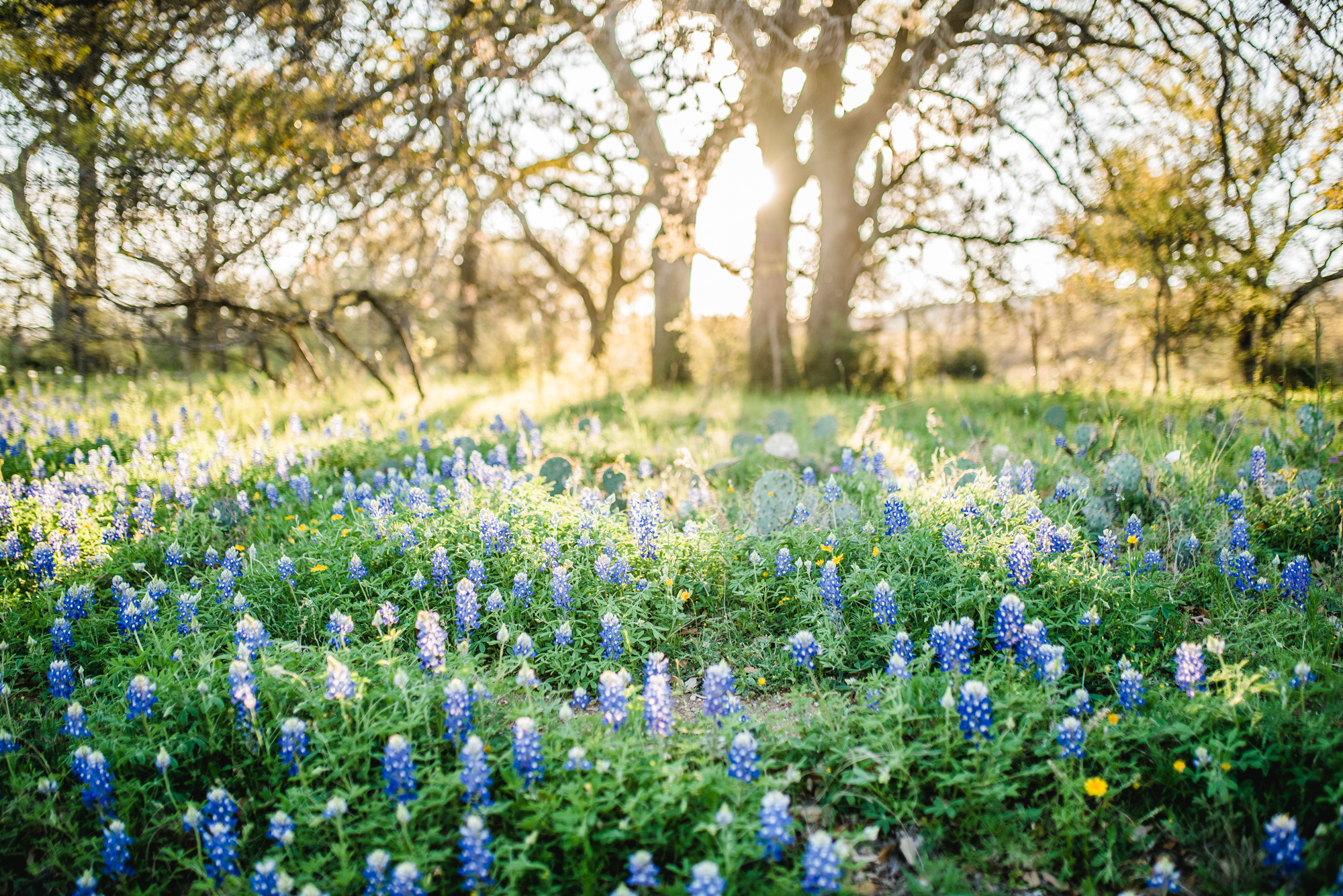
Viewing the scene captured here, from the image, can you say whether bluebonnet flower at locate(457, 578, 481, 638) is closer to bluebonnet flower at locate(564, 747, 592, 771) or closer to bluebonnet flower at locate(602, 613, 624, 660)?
bluebonnet flower at locate(602, 613, 624, 660)

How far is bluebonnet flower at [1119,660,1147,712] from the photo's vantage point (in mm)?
2365

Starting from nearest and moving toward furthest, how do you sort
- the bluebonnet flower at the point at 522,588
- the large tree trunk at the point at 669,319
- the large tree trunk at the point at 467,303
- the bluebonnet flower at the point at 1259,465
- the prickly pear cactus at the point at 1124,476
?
the bluebonnet flower at the point at 522,588
the bluebonnet flower at the point at 1259,465
the prickly pear cactus at the point at 1124,476
the large tree trunk at the point at 669,319
the large tree trunk at the point at 467,303

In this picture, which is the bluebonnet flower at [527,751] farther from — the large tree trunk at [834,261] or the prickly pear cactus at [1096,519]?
the large tree trunk at [834,261]

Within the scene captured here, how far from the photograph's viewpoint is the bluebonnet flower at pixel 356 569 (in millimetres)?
3139

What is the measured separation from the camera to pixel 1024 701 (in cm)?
231

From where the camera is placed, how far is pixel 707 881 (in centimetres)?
172

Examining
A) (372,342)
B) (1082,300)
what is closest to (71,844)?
(1082,300)

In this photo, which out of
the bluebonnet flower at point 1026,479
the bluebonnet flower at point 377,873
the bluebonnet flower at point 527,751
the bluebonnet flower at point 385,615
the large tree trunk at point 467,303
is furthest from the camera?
the large tree trunk at point 467,303

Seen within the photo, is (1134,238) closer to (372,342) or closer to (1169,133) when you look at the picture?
(1169,133)

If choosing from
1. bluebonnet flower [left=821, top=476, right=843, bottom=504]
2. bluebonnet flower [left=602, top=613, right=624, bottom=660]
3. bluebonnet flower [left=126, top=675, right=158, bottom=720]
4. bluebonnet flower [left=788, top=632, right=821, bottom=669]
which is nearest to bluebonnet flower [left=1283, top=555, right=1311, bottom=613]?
bluebonnet flower [left=821, top=476, right=843, bottom=504]

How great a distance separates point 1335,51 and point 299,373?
10.8m

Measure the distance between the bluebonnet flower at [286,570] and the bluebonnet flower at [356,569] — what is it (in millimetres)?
296

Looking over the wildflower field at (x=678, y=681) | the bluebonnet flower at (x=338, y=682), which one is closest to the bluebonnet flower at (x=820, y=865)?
the wildflower field at (x=678, y=681)

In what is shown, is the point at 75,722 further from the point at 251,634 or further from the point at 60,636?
the point at 60,636
